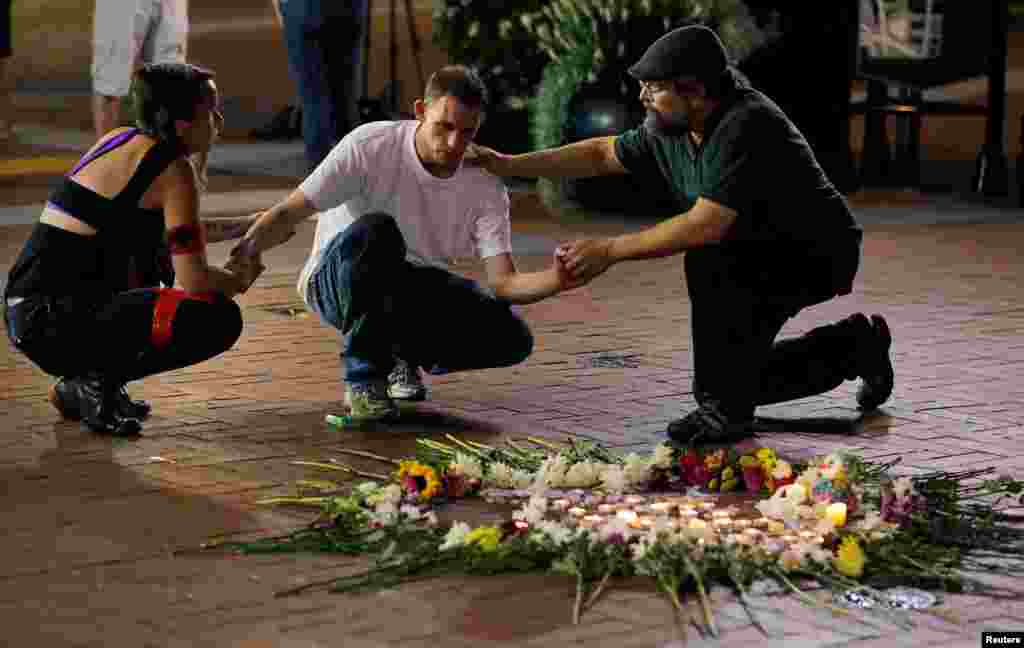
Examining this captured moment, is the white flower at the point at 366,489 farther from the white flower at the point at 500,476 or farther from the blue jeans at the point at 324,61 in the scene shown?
the blue jeans at the point at 324,61

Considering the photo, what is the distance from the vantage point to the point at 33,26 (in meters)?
26.2

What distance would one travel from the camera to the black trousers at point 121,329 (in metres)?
6.43

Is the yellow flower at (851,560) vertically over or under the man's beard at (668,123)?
under

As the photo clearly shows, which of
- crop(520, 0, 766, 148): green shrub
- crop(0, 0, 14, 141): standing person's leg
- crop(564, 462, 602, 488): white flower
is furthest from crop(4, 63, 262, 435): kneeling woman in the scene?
crop(0, 0, 14, 141): standing person's leg

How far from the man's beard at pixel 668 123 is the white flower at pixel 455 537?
1.76m

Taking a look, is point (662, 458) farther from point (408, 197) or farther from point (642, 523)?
point (408, 197)

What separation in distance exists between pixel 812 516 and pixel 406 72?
51.8 ft

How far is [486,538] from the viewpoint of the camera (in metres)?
5.02

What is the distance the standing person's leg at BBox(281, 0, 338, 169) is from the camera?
488 inches

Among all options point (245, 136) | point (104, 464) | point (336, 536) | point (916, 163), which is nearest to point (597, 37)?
point (916, 163)

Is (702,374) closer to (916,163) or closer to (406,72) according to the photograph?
(916,163)

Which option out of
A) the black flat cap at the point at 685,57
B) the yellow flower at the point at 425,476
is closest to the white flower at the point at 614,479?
the yellow flower at the point at 425,476

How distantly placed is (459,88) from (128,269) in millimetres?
1234

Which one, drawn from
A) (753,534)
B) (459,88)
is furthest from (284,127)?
(753,534)
